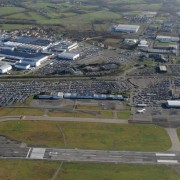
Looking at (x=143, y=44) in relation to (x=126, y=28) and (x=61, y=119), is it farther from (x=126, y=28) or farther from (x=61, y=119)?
(x=61, y=119)

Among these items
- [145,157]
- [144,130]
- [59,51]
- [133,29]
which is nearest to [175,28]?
[133,29]

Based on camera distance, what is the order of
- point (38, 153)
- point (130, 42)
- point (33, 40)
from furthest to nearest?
1. point (130, 42)
2. point (33, 40)
3. point (38, 153)

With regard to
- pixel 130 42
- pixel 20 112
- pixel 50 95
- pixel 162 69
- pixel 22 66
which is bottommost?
pixel 20 112

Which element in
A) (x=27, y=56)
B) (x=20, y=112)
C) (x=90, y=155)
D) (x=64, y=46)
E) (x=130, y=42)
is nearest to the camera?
(x=90, y=155)

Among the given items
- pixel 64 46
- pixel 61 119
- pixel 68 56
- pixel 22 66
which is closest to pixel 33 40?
pixel 64 46

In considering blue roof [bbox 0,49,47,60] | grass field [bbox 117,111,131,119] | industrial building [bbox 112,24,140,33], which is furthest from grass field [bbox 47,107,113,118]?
industrial building [bbox 112,24,140,33]

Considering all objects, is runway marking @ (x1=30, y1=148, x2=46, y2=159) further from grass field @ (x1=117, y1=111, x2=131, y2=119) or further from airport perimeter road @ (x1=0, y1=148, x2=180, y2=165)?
grass field @ (x1=117, y1=111, x2=131, y2=119)
